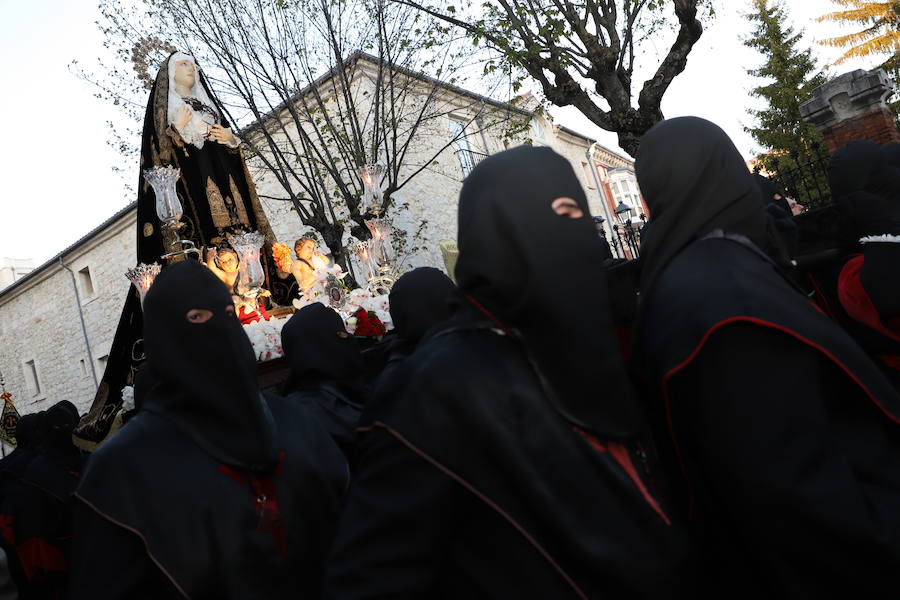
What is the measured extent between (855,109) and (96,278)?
2307 cm

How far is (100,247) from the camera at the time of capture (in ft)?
75.2


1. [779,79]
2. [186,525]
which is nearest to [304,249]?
[186,525]

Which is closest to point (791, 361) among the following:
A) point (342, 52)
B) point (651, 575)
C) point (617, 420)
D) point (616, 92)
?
point (617, 420)

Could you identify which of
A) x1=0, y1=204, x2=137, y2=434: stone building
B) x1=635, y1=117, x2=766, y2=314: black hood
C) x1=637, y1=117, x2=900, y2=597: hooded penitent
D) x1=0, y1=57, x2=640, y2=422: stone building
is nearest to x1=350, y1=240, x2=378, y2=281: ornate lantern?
x1=635, y1=117, x2=766, y2=314: black hood

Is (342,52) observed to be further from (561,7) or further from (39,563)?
(39,563)

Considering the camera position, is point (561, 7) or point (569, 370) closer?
point (569, 370)

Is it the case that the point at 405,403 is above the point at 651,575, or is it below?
above

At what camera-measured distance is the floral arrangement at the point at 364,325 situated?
6.21 metres

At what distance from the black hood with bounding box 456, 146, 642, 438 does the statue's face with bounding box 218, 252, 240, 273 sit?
6142mm

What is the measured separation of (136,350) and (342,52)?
25.9 feet

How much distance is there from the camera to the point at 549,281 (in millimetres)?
1586

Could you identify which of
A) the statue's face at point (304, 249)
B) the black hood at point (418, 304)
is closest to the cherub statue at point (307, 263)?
the statue's face at point (304, 249)

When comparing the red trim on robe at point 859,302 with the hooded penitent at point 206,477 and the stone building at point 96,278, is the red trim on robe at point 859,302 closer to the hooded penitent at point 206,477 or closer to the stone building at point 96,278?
the hooded penitent at point 206,477

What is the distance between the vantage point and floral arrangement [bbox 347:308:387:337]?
621 cm
